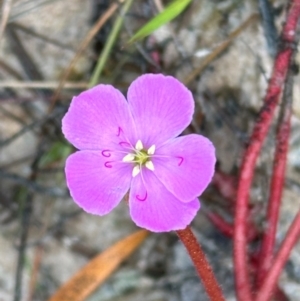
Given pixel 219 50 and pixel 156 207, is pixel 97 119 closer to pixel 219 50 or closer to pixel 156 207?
pixel 156 207

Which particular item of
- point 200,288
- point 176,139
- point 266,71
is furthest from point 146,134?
point 200,288

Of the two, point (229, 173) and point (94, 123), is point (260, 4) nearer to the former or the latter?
point (229, 173)

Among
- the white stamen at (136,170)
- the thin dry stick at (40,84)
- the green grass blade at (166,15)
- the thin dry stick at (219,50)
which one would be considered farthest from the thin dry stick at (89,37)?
the white stamen at (136,170)

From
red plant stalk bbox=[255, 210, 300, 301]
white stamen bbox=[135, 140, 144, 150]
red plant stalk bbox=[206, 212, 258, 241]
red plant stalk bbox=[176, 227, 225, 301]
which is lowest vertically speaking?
red plant stalk bbox=[206, 212, 258, 241]

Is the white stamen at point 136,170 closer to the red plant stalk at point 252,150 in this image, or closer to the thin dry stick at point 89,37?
the red plant stalk at point 252,150

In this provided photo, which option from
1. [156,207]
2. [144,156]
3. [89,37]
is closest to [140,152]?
[144,156]

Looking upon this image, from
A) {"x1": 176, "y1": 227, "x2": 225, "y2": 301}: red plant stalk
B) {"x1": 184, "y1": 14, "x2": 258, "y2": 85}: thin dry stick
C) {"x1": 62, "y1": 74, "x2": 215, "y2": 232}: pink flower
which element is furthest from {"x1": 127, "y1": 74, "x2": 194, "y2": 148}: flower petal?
{"x1": 184, "y1": 14, "x2": 258, "y2": 85}: thin dry stick

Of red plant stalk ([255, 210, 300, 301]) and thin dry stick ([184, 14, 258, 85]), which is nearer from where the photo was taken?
red plant stalk ([255, 210, 300, 301])

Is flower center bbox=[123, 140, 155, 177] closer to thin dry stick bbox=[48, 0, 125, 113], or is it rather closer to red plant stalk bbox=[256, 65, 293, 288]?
red plant stalk bbox=[256, 65, 293, 288]
